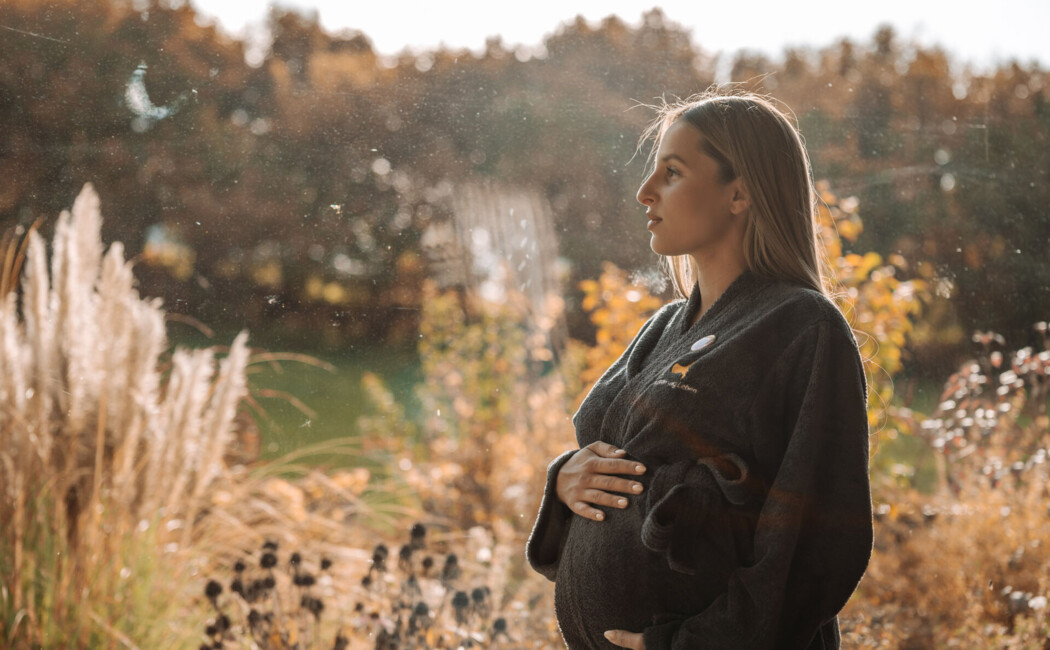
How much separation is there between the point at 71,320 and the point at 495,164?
1246mm

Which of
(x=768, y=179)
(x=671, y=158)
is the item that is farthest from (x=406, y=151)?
(x=768, y=179)

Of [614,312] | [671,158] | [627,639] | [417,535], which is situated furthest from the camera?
[614,312]

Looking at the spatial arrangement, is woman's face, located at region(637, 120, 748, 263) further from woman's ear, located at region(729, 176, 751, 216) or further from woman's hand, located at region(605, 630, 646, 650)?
woman's hand, located at region(605, 630, 646, 650)

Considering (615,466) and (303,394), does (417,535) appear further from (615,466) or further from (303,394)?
(615,466)

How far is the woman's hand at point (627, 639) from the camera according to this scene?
3.61ft

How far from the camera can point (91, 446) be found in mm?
1910

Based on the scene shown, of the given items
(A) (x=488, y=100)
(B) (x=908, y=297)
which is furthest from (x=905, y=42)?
(A) (x=488, y=100)

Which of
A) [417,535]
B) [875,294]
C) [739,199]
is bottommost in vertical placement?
[417,535]

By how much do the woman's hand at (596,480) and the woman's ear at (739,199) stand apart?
388 mm

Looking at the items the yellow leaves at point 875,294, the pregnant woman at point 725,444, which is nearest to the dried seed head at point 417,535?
the pregnant woman at point 725,444

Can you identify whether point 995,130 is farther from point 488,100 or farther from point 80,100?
point 80,100

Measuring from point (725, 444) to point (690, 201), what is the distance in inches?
14.1

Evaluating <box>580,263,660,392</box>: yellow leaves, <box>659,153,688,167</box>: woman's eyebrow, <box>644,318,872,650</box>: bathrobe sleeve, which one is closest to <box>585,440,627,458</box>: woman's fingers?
<box>644,318,872,650</box>: bathrobe sleeve

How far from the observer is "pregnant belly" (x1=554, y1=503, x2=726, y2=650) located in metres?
1.10
